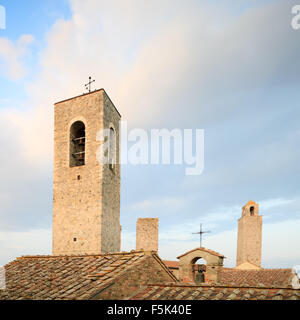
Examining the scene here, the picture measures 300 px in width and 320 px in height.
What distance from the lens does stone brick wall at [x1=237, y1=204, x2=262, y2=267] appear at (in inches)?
1217

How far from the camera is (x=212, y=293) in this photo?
538cm

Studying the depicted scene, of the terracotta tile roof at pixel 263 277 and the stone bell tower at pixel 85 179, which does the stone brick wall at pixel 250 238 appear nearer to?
the terracotta tile roof at pixel 263 277

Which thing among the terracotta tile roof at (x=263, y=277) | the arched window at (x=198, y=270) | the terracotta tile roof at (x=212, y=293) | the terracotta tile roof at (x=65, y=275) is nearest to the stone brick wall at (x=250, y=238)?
the terracotta tile roof at (x=263, y=277)

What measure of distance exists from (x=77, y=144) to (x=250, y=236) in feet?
87.0

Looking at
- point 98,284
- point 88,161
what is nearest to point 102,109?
point 88,161

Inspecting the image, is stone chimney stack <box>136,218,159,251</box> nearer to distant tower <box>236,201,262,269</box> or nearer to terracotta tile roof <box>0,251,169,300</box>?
distant tower <box>236,201,262,269</box>

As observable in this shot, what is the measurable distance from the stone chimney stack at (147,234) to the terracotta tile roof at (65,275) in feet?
53.8

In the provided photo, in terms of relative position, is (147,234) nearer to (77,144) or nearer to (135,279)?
(77,144)

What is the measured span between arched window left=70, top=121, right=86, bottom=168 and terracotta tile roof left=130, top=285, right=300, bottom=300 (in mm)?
7727

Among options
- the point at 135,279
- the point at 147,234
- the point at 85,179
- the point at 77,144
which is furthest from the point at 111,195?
the point at 147,234
